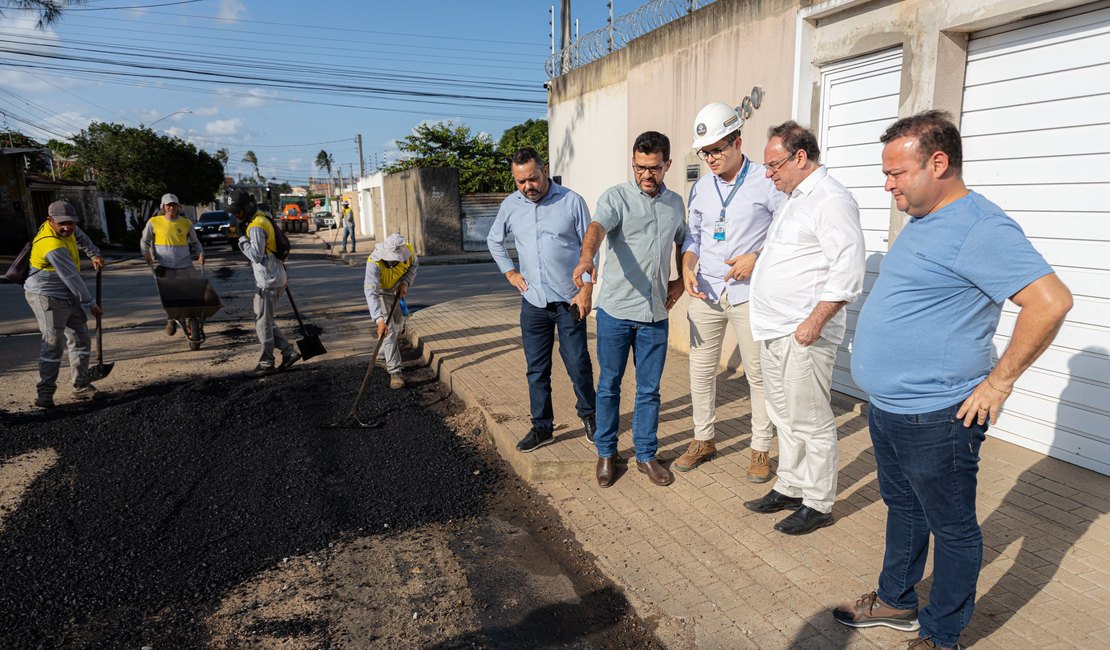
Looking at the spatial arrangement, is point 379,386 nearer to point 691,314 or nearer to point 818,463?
point 691,314

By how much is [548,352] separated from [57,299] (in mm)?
4726

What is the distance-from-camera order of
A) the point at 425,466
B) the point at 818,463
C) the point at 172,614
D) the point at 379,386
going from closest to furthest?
the point at 172,614, the point at 818,463, the point at 425,466, the point at 379,386

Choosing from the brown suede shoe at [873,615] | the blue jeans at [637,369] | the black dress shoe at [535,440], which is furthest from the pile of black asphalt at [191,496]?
the brown suede shoe at [873,615]

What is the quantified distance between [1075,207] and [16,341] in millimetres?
11365

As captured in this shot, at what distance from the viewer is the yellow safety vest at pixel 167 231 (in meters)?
8.41

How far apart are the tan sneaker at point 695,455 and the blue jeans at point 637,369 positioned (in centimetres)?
26

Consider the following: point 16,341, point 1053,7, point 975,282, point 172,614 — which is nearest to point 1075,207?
point 1053,7

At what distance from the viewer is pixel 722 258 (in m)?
3.87

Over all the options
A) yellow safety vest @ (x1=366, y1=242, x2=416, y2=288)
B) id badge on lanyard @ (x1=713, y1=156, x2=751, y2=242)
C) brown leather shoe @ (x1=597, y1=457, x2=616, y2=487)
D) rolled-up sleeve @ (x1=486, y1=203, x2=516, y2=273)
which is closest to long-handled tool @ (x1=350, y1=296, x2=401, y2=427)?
yellow safety vest @ (x1=366, y1=242, x2=416, y2=288)

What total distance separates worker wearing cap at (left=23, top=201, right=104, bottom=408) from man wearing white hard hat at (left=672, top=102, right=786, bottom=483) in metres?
5.42

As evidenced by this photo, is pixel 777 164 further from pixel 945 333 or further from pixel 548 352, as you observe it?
pixel 548 352

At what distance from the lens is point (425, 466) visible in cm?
451

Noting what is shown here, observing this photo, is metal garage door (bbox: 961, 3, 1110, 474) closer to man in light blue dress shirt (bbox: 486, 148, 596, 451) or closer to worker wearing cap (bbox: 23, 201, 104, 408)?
man in light blue dress shirt (bbox: 486, 148, 596, 451)

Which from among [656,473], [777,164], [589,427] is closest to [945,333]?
[777,164]
